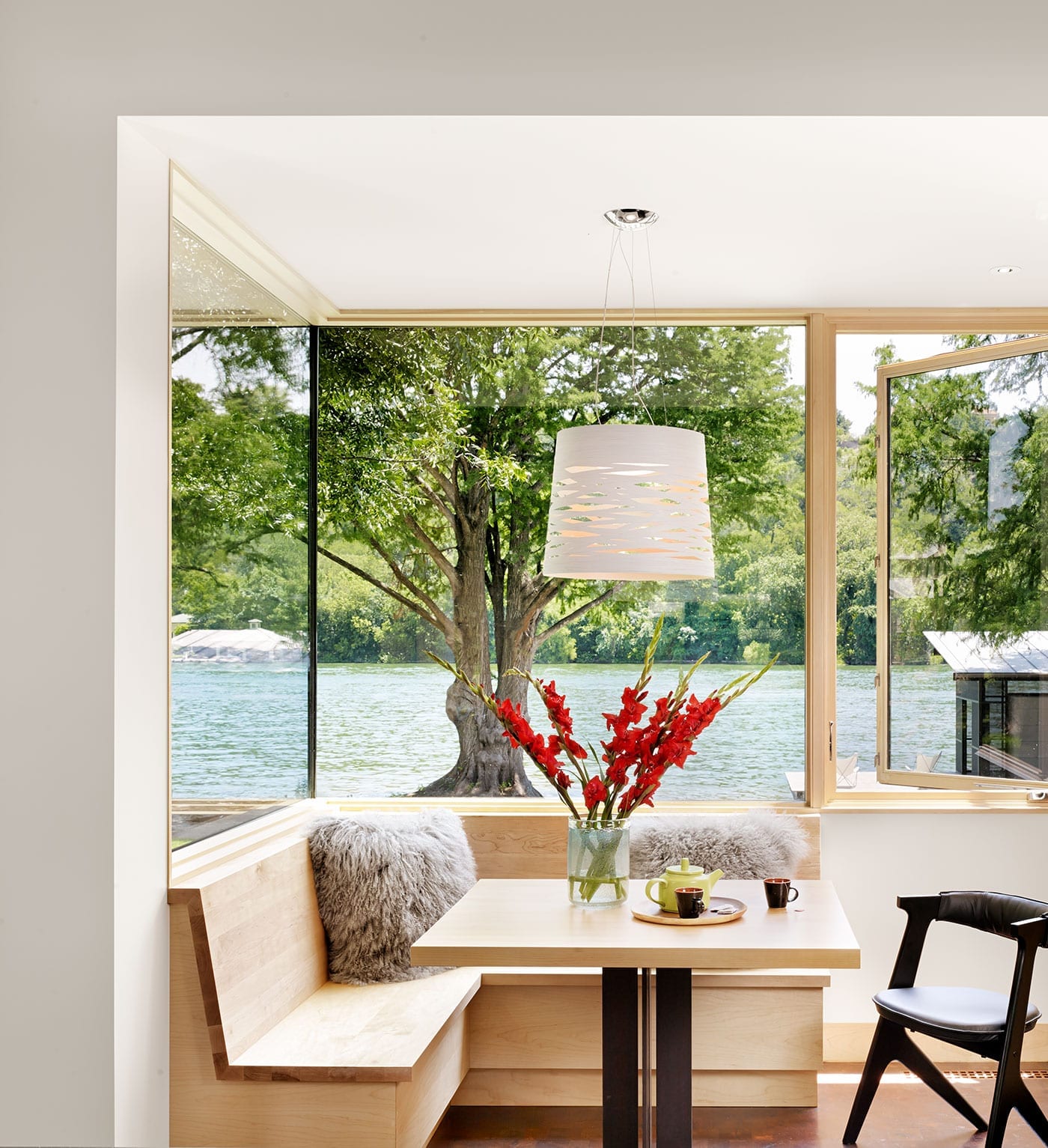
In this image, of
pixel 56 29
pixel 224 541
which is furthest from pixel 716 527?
pixel 56 29

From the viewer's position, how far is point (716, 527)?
3.91 meters

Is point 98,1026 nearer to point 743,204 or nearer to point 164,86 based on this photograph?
point 164,86

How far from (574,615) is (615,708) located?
351 millimetres

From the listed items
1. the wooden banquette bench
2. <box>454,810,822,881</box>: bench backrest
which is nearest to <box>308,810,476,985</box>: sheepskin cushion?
the wooden banquette bench

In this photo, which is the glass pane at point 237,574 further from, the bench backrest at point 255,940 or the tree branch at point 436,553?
the tree branch at point 436,553

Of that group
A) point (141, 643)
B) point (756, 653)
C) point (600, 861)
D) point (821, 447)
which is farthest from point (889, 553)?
point (141, 643)

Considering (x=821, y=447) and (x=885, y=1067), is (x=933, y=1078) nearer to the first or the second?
(x=885, y=1067)

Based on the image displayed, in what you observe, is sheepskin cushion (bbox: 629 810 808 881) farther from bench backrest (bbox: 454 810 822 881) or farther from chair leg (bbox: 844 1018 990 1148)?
chair leg (bbox: 844 1018 990 1148)

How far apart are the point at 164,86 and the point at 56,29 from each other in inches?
10.6

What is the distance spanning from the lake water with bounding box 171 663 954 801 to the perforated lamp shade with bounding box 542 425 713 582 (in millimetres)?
1162

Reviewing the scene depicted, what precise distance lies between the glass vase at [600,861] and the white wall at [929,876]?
1.22m

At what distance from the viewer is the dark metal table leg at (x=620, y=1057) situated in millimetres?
2553

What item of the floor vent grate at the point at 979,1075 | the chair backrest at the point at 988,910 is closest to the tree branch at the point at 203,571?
the chair backrest at the point at 988,910

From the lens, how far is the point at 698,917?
2621 mm
